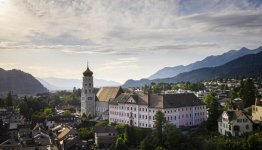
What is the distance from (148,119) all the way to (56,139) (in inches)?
739

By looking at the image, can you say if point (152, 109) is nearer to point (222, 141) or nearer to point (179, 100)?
point (179, 100)

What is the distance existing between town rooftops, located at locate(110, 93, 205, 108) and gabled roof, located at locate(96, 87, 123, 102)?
1005 centimetres

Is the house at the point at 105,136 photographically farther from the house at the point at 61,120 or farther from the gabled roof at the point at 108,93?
the gabled roof at the point at 108,93

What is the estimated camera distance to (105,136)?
66438 millimetres

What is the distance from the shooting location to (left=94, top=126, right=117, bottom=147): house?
66000 mm

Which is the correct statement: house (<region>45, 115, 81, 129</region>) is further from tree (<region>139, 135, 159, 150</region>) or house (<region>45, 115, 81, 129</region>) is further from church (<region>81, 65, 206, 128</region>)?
tree (<region>139, 135, 159, 150</region>)

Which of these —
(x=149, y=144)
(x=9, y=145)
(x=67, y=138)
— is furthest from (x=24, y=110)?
(x=149, y=144)

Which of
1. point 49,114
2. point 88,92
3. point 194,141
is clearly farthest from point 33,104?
point 194,141

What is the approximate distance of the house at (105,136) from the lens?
6600 centimetres

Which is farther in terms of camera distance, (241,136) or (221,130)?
(221,130)

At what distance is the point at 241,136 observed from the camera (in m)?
54.8

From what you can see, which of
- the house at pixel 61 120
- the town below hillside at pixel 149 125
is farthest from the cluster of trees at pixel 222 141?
the house at pixel 61 120

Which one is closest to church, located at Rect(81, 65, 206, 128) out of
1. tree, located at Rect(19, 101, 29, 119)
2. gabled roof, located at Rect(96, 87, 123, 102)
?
gabled roof, located at Rect(96, 87, 123, 102)

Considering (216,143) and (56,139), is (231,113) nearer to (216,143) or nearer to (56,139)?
(216,143)
